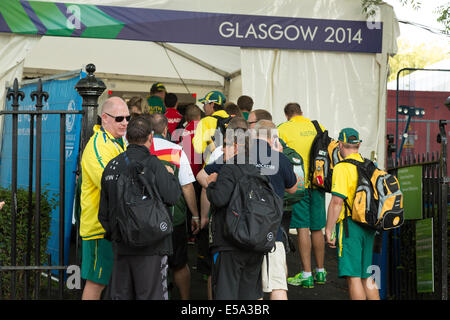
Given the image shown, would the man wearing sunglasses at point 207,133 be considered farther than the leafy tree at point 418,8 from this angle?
No

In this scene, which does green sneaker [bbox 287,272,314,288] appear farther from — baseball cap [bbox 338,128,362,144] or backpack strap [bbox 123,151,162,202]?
backpack strap [bbox 123,151,162,202]

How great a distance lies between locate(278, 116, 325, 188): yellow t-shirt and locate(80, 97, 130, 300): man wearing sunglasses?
2.64m

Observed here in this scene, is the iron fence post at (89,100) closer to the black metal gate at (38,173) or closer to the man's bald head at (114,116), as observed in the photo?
the black metal gate at (38,173)

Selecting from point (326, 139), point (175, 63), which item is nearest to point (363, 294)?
point (326, 139)

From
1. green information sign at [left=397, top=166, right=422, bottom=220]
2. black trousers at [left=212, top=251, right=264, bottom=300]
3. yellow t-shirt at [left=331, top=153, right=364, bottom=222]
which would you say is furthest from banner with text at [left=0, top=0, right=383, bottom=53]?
black trousers at [left=212, top=251, right=264, bottom=300]

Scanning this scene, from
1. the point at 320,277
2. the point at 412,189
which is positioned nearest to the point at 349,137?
the point at 412,189

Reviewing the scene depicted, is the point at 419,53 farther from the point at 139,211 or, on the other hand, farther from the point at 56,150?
the point at 139,211

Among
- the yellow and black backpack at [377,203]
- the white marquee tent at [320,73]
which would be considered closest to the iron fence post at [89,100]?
the yellow and black backpack at [377,203]

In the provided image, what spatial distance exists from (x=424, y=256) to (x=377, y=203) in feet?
2.69

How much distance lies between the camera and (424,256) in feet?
17.9

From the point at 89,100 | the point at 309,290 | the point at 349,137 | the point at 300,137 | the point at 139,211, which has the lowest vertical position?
the point at 309,290

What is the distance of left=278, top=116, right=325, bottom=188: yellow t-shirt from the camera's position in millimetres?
6691

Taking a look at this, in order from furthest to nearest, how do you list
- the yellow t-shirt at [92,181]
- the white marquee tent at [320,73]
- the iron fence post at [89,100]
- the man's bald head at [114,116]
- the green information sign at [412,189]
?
the white marquee tent at [320,73] < the green information sign at [412,189] < the iron fence post at [89,100] < the man's bald head at [114,116] < the yellow t-shirt at [92,181]

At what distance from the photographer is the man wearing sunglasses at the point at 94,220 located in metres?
4.43
